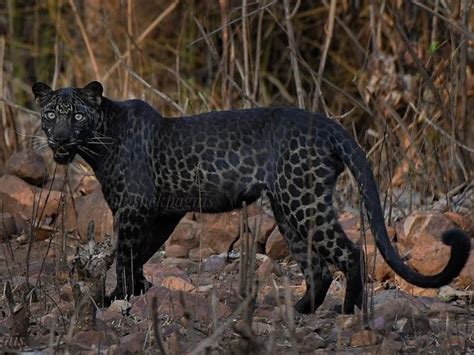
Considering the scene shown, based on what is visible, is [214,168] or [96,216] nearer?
[214,168]

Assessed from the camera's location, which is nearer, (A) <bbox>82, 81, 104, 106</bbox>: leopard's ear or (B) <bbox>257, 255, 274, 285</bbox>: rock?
(B) <bbox>257, 255, 274, 285</bbox>: rock

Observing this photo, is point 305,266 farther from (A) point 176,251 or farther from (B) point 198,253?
(A) point 176,251

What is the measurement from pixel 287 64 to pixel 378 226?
8.24 meters

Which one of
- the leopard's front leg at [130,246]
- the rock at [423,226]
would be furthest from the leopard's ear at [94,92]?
the rock at [423,226]

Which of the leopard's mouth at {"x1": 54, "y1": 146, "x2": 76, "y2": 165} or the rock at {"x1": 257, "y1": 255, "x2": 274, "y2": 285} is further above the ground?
the leopard's mouth at {"x1": 54, "y1": 146, "x2": 76, "y2": 165}

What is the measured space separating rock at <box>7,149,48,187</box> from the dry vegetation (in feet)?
0.82

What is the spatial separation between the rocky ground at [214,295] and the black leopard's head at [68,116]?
19cm

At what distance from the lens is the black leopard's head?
6577 mm

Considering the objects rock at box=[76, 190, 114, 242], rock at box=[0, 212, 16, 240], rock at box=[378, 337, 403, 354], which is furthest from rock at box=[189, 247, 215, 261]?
rock at box=[378, 337, 403, 354]

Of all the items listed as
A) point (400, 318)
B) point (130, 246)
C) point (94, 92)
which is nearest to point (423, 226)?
point (130, 246)

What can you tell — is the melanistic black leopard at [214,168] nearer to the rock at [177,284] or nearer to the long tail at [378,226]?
the long tail at [378,226]

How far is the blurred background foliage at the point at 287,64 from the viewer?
8469 millimetres

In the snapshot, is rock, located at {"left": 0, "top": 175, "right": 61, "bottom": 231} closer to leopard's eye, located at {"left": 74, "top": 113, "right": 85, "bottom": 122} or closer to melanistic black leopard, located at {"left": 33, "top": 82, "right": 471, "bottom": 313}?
melanistic black leopard, located at {"left": 33, "top": 82, "right": 471, "bottom": 313}

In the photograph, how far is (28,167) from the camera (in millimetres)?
9023
